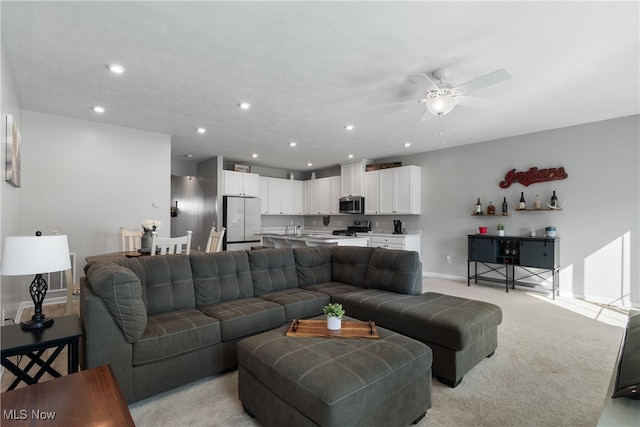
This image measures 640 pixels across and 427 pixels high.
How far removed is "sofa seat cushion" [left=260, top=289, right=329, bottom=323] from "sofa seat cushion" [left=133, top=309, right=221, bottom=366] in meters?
0.66

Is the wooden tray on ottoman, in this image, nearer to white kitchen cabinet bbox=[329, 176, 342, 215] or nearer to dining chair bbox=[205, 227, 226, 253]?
dining chair bbox=[205, 227, 226, 253]

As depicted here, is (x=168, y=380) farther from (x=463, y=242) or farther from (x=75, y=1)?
(x=463, y=242)

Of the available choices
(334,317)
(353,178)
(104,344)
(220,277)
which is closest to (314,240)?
(353,178)

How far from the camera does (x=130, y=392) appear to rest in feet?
6.49

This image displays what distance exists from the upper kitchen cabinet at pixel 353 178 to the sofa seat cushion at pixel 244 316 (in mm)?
4984

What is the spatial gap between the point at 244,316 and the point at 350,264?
157 cm

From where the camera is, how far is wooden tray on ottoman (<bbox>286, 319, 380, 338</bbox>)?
1983mm

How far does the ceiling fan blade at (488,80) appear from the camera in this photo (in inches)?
96.8

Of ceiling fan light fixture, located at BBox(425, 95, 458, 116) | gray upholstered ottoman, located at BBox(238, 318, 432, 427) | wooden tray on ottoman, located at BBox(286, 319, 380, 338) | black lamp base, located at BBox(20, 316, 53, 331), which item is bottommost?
gray upholstered ottoman, located at BBox(238, 318, 432, 427)

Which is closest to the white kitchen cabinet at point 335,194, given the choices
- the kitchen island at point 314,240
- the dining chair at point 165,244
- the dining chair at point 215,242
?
the kitchen island at point 314,240

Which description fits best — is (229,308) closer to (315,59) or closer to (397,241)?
(315,59)

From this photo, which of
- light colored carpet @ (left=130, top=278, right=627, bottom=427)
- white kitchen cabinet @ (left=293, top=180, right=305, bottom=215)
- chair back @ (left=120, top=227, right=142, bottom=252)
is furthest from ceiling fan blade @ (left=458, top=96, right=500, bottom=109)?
white kitchen cabinet @ (left=293, top=180, right=305, bottom=215)

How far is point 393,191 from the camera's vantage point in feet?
22.1

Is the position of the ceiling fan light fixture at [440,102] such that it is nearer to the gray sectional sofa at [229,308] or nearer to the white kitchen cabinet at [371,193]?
the gray sectional sofa at [229,308]
